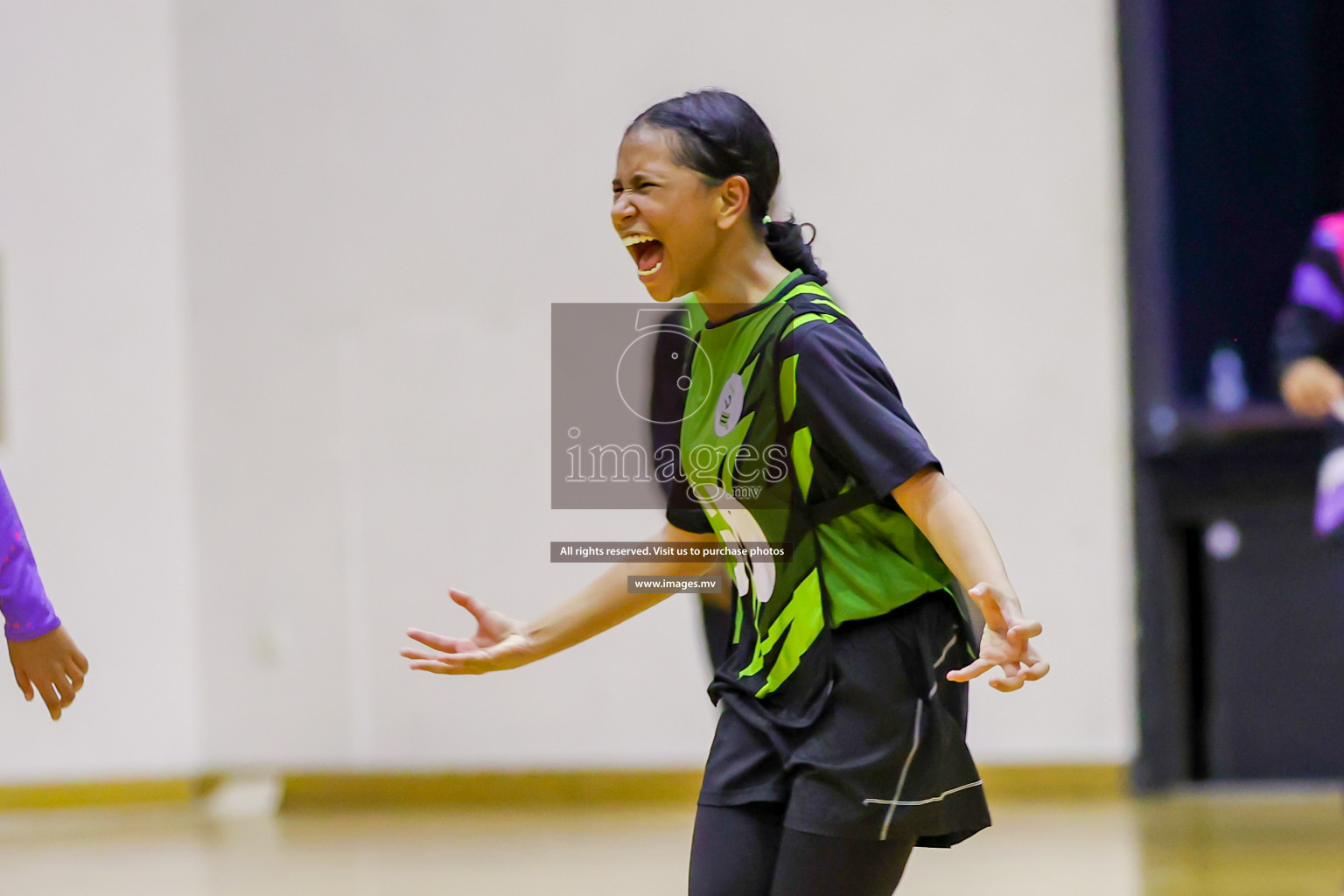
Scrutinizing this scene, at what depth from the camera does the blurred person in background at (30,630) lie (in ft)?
6.93

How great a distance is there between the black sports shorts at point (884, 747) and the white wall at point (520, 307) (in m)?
2.95

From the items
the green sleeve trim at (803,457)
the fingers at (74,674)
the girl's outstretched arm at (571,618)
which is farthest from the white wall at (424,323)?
the green sleeve trim at (803,457)

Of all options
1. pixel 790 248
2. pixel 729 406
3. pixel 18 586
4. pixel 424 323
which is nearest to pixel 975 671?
pixel 729 406

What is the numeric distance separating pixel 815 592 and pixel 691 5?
3.62 metres

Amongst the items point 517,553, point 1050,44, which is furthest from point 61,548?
point 1050,44

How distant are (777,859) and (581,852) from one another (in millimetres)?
2709

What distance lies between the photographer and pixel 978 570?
4.99 ft

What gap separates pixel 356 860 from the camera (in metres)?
4.27

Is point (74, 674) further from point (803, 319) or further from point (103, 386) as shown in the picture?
point (103, 386)

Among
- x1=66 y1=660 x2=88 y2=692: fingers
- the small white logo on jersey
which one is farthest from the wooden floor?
the small white logo on jersey

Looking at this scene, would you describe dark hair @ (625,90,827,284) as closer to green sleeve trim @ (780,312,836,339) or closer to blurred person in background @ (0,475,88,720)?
green sleeve trim @ (780,312,836,339)

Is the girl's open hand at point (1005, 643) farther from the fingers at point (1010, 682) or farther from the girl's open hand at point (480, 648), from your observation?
the girl's open hand at point (480, 648)

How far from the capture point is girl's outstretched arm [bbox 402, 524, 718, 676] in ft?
6.03

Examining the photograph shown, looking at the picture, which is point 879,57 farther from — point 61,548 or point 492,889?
point 61,548
